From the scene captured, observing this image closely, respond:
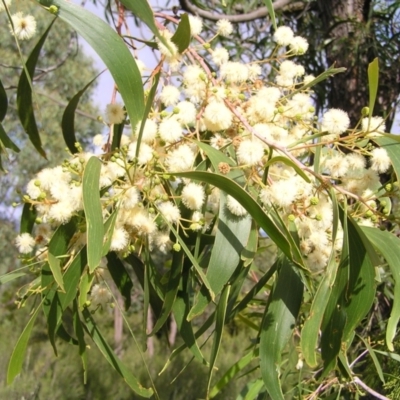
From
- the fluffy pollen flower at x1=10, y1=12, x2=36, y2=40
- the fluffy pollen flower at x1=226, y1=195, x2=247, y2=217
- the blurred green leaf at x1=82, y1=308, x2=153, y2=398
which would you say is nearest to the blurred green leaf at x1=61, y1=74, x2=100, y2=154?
the fluffy pollen flower at x1=10, y1=12, x2=36, y2=40

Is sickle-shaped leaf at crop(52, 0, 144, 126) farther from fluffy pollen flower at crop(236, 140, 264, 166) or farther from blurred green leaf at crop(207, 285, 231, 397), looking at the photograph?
blurred green leaf at crop(207, 285, 231, 397)

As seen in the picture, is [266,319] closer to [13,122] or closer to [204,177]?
[204,177]

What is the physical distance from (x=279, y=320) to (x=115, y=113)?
397 millimetres

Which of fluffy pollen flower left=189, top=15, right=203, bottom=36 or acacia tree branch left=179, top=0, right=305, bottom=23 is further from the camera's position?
acacia tree branch left=179, top=0, right=305, bottom=23

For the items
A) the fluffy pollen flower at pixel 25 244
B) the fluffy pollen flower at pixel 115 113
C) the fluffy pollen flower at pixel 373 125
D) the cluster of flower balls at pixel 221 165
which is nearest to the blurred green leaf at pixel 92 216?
the cluster of flower balls at pixel 221 165

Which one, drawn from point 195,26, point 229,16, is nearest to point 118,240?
point 195,26

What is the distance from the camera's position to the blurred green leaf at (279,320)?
2.71ft

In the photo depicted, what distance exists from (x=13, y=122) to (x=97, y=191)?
28.5ft

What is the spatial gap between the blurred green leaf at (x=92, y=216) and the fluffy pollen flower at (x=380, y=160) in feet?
1.30

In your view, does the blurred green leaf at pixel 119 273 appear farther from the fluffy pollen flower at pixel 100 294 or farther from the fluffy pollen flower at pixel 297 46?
the fluffy pollen flower at pixel 297 46

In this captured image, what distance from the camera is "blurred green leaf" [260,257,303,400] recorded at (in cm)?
83

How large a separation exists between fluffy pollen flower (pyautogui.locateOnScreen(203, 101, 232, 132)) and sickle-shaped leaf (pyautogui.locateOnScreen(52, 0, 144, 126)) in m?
0.09

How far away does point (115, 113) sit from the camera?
0.89 meters

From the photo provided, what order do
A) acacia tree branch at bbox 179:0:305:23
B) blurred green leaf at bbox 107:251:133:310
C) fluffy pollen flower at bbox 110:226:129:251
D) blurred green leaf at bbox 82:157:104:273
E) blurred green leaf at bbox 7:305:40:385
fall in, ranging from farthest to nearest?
acacia tree branch at bbox 179:0:305:23 < blurred green leaf at bbox 107:251:133:310 < blurred green leaf at bbox 7:305:40:385 < fluffy pollen flower at bbox 110:226:129:251 < blurred green leaf at bbox 82:157:104:273
